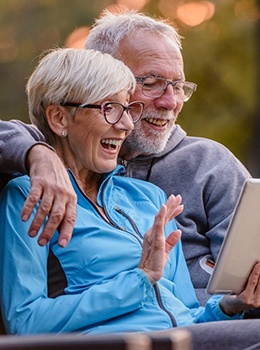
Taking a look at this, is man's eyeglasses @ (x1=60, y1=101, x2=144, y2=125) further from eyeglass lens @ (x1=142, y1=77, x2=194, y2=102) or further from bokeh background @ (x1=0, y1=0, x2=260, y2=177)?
bokeh background @ (x1=0, y1=0, x2=260, y2=177)

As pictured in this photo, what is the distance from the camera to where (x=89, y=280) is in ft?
10.6

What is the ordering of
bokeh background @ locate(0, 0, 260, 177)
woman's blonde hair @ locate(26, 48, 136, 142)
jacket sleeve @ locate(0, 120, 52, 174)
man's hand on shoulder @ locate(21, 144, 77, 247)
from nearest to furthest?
man's hand on shoulder @ locate(21, 144, 77, 247)
jacket sleeve @ locate(0, 120, 52, 174)
woman's blonde hair @ locate(26, 48, 136, 142)
bokeh background @ locate(0, 0, 260, 177)

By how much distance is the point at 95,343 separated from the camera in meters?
1.94

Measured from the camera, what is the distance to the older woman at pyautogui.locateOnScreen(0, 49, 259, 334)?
121 inches

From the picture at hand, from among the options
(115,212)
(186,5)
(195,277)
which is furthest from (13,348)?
(186,5)

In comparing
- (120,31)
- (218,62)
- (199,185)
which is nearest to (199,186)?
(199,185)

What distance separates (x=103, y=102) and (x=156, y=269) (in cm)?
63

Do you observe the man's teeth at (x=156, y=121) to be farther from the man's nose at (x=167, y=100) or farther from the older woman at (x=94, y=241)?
the older woman at (x=94, y=241)

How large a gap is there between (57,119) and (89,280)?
595mm

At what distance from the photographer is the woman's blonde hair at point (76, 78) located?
3418 mm

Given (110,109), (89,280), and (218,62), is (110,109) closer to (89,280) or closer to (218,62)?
(89,280)

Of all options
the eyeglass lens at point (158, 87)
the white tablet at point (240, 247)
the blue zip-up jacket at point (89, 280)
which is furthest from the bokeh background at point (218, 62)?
the white tablet at point (240, 247)

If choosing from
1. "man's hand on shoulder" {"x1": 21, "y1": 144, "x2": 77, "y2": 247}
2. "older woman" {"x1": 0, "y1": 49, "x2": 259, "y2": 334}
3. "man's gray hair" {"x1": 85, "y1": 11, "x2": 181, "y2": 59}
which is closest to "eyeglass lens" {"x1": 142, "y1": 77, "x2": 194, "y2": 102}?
"man's gray hair" {"x1": 85, "y1": 11, "x2": 181, "y2": 59}

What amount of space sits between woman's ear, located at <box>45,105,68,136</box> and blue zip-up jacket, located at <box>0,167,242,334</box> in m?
0.21
